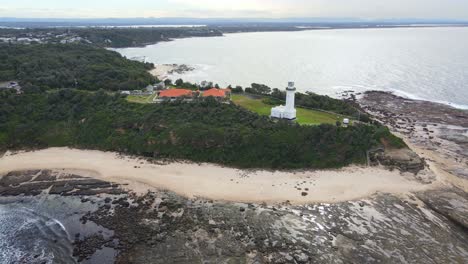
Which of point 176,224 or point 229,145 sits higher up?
point 229,145

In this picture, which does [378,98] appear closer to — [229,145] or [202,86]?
[202,86]

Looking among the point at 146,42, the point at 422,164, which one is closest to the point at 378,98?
the point at 422,164

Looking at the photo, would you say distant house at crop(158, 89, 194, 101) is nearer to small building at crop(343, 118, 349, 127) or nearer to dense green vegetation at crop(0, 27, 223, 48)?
small building at crop(343, 118, 349, 127)

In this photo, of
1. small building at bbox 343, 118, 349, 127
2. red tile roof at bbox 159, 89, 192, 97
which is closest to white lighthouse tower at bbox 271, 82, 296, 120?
small building at bbox 343, 118, 349, 127

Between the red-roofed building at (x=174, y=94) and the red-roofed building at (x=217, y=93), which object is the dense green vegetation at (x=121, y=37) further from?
the red-roofed building at (x=217, y=93)

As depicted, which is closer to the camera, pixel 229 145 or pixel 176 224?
pixel 176 224

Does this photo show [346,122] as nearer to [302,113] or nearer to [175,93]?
[302,113]

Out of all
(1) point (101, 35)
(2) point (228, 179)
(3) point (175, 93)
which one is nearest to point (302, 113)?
(2) point (228, 179)
